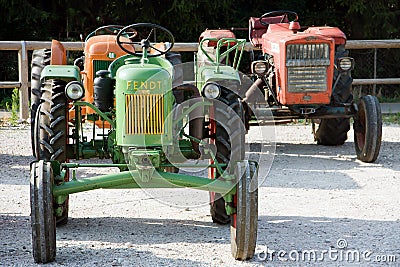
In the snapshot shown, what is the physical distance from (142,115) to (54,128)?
826mm

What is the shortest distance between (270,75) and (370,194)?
8.98 ft

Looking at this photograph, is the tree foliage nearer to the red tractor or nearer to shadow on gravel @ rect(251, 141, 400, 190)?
shadow on gravel @ rect(251, 141, 400, 190)

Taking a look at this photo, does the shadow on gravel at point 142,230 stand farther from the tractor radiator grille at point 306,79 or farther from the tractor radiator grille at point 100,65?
the tractor radiator grille at point 306,79

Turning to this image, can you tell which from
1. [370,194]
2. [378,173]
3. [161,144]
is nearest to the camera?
[161,144]

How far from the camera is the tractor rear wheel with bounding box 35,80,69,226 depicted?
6.13 metres

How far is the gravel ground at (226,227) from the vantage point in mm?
5520

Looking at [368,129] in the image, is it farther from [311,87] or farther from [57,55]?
[57,55]

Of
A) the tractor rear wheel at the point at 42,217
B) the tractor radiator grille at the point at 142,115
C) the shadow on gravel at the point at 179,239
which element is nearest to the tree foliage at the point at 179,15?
the shadow on gravel at the point at 179,239

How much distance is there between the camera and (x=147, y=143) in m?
5.77

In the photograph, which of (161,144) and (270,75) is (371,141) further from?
(161,144)

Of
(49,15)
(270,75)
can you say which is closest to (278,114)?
(270,75)

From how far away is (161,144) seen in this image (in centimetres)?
580

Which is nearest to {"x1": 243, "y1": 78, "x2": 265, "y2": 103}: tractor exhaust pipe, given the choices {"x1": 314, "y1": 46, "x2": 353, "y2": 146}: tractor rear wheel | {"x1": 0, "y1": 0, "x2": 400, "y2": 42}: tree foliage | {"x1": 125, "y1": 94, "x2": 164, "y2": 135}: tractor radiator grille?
{"x1": 314, "y1": 46, "x2": 353, "y2": 146}: tractor rear wheel

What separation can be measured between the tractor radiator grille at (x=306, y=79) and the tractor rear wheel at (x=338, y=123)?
37 centimetres
